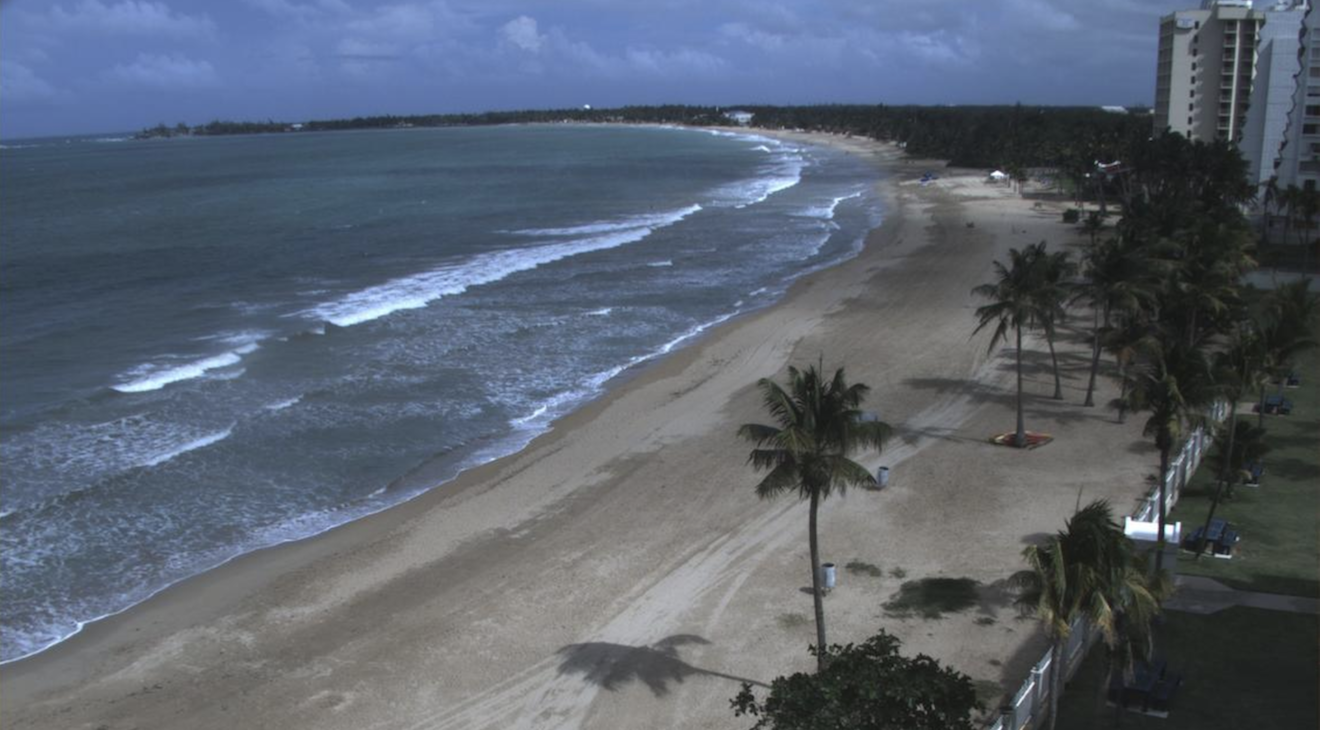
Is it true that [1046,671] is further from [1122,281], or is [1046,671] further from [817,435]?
[1122,281]

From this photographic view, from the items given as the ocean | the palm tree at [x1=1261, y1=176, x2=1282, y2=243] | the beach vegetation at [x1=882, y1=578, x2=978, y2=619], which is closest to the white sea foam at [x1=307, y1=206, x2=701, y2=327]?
the ocean

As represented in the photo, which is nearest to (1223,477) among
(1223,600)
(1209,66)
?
(1223,600)

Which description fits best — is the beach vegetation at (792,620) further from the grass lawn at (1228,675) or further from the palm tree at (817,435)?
the grass lawn at (1228,675)

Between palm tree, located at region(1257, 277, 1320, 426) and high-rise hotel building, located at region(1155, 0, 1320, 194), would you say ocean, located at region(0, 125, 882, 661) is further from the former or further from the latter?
high-rise hotel building, located at region(1155, 0, 1320, 194)

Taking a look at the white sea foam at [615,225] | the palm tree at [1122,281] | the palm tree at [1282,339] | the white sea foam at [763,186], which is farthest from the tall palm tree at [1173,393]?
the white sea foam at [763,186]

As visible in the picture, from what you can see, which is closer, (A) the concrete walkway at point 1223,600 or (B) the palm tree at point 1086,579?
(B) the palm tree at point 1086,579

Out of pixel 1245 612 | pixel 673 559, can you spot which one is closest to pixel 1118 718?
pixel 1245 612

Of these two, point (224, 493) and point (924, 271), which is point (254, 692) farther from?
point (924, 271)
